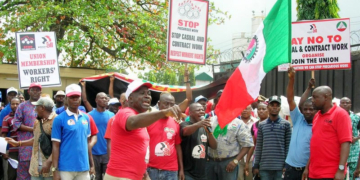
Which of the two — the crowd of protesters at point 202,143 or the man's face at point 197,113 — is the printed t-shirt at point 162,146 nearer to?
the crowd of protesters at point 202,143

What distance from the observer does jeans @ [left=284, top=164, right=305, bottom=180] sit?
679 centimetres

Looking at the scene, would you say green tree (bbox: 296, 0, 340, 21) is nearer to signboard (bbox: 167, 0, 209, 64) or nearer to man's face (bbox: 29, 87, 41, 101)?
signboard (bbox: 167, 0, 209, 64)

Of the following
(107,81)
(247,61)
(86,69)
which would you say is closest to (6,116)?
(107,81)

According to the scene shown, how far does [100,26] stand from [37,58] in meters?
6.72

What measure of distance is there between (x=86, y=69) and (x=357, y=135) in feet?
46.4

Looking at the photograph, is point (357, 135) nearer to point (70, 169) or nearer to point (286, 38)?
point (286, 38)

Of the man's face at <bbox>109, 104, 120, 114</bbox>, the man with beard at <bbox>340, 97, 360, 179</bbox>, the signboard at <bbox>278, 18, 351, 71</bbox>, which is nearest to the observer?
the man with beard at <bbox>340, 97, 360, 179</bbox>

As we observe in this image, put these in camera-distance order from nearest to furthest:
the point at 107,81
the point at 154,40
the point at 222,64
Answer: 1. the point at 107,81
2. the point at 222,64
3. the point at 154,40

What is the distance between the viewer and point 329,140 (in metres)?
5.79

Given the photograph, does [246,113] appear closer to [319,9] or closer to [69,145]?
[69,145]

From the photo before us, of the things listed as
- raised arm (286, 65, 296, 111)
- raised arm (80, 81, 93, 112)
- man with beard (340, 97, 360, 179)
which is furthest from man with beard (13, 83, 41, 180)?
man with beard (340, 97, 360, 179)

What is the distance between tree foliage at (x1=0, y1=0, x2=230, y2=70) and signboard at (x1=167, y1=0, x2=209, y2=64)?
7.96m

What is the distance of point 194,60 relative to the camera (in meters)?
8.45

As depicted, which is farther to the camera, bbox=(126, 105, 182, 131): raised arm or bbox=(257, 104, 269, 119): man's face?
bbox=(257, 104, 269, 119): man's face
